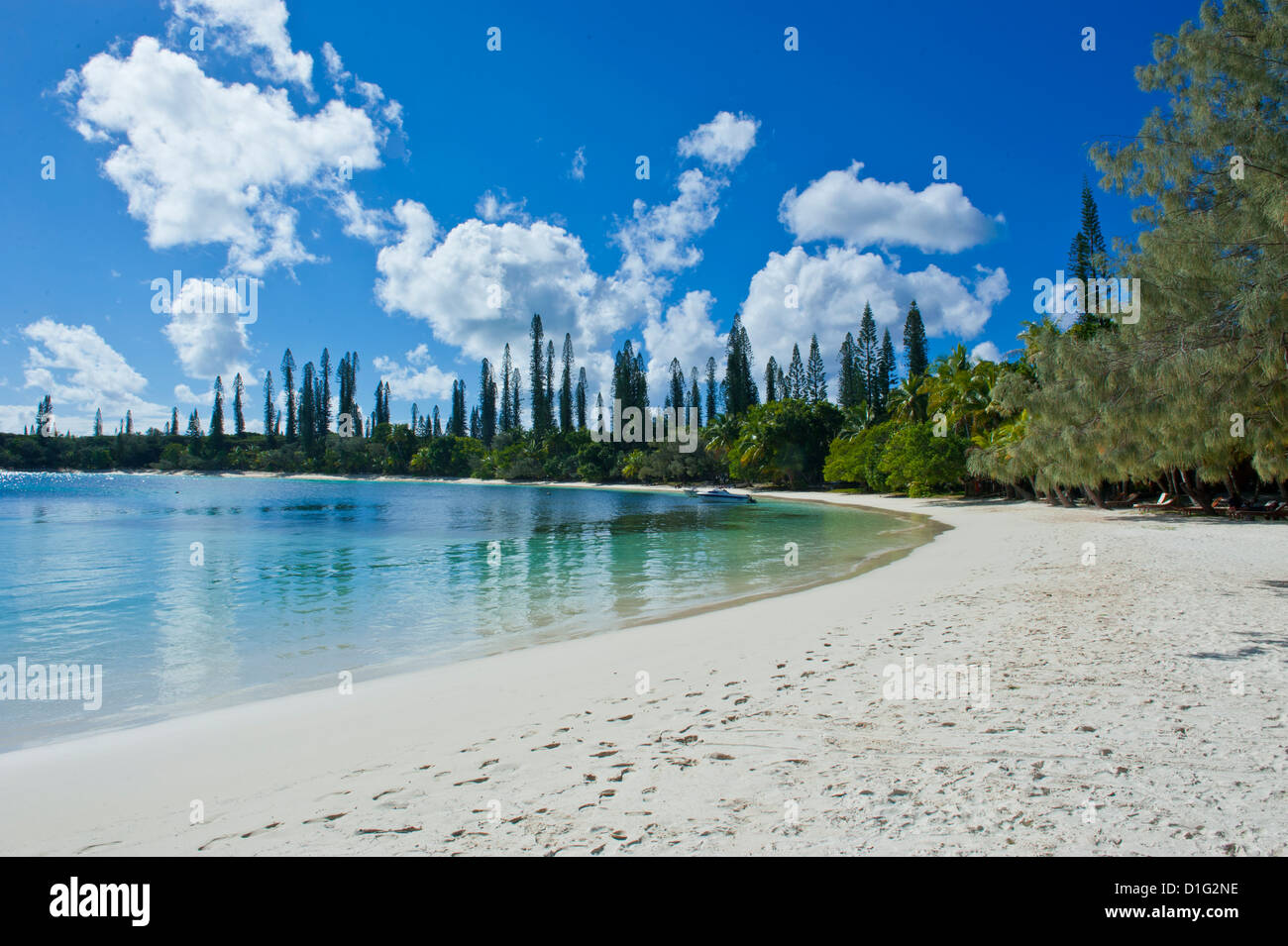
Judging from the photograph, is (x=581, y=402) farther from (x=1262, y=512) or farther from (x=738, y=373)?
(x=1262, y=512)

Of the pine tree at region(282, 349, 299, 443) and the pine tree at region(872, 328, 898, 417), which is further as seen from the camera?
the pine tree at region(282, 349, 299, 443)

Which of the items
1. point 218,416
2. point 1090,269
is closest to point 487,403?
point 218,416

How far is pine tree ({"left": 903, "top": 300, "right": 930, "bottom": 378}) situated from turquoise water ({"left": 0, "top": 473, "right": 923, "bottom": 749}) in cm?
4505

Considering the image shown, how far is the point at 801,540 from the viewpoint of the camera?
85.3ft

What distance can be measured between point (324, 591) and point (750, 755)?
1443cm

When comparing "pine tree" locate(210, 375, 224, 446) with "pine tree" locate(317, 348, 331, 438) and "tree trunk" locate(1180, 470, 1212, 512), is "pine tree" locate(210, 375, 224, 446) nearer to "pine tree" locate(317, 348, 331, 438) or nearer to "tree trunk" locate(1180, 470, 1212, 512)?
"pine tree" locate(317, 348, 331, 438)

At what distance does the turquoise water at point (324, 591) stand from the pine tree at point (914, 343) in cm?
4505

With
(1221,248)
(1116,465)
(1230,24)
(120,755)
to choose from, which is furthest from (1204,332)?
(120,755)

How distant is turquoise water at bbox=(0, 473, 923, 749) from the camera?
9.41 metres

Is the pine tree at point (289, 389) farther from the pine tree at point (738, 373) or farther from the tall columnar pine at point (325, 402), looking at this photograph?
the pine tree at point (738, 373)

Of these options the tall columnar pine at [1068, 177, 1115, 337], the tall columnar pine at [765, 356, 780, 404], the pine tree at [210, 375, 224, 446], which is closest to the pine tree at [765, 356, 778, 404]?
the tall columnar pine at [765, 356, 780, 404]
